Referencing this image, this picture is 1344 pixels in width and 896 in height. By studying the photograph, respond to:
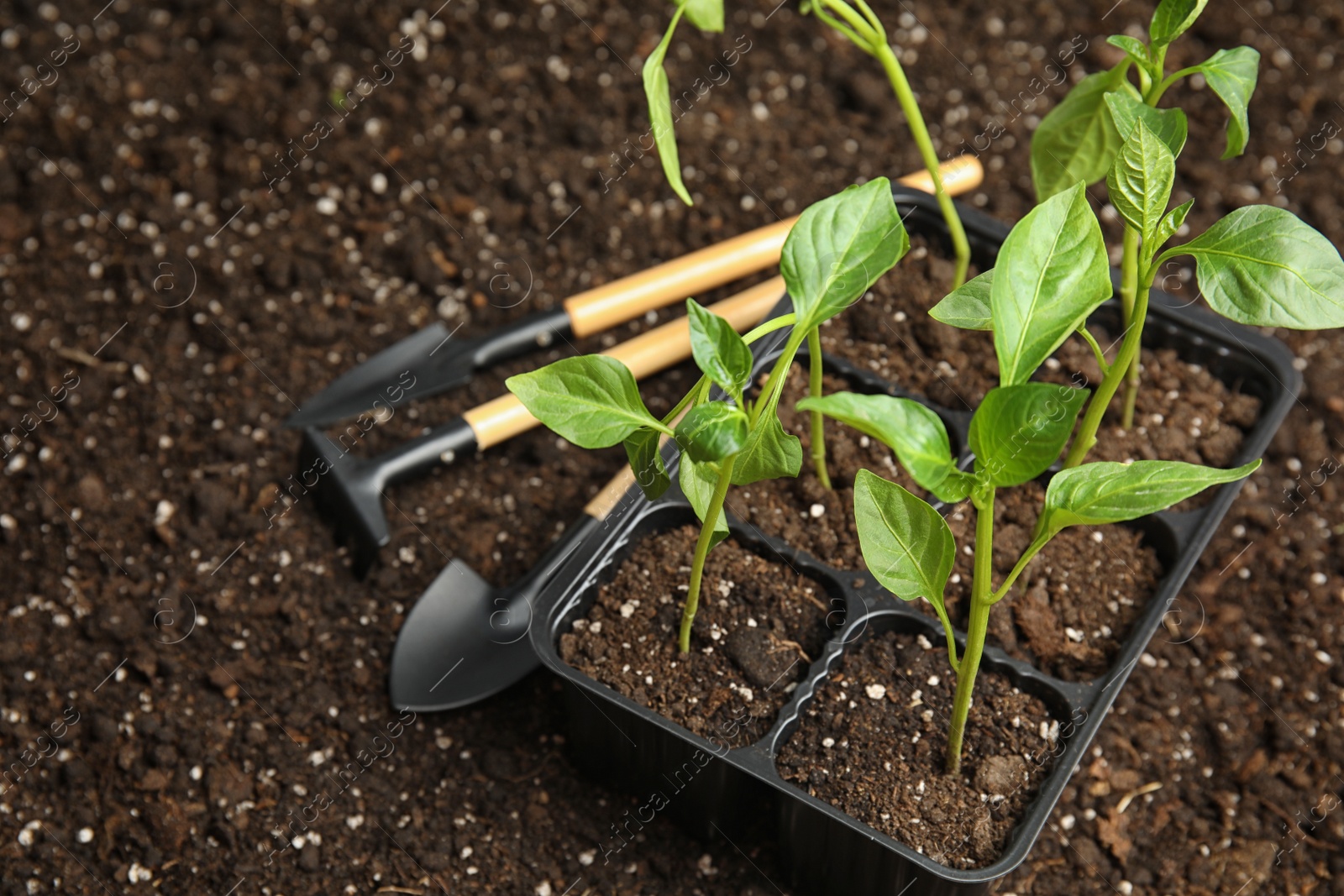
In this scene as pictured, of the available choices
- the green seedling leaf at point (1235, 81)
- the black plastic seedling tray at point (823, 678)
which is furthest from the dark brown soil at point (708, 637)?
the green seedling leaf at point (1235, 81)

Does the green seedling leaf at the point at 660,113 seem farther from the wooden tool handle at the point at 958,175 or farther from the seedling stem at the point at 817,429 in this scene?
the wooden tool handle at the point at 958,175

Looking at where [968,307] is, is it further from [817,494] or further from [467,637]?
[467,637]

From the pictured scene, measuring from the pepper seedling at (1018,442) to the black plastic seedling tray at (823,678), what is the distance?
0.21 m

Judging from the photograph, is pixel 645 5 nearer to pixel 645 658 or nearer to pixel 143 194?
pixel 143 194

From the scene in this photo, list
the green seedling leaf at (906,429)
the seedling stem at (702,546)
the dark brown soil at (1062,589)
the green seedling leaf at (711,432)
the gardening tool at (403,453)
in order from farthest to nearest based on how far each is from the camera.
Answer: the gardening tool at (403,453) < the dark brown soil at (1062,589) < the seedling stem at (702,546) < the green seedling leaf at (711,432) < the green seedling leaf at (906,429)

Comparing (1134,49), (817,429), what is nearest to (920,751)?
(817,429)

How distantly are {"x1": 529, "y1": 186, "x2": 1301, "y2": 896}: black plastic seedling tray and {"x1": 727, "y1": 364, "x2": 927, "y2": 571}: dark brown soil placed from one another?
25 millimetres

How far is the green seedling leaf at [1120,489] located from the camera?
0.77m

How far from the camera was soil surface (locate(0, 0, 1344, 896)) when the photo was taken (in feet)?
4.22

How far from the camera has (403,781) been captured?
132 cm

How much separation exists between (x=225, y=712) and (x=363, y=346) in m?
0.55

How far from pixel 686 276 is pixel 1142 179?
0.77m

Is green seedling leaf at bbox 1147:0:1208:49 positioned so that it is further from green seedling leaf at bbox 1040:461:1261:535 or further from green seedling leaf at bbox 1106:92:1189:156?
green seedling leaf at bbox 1040:461:1261:535

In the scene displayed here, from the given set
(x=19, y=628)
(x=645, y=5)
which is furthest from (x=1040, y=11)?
(x=19, y=628)
